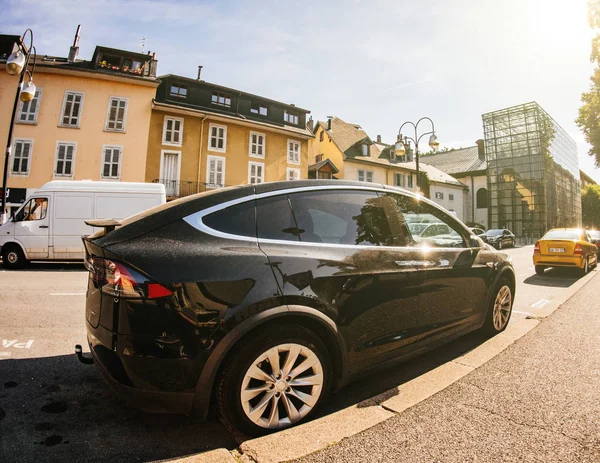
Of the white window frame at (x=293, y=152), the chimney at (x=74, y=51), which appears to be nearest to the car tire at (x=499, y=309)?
the white window frame at (x=293, y=152)

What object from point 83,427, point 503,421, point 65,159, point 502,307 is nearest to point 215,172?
point 65,159

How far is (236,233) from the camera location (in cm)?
208

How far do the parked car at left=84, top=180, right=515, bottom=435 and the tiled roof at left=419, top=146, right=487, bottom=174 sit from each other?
52.4m

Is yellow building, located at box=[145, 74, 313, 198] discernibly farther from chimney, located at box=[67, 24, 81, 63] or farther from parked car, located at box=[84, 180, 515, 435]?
parked car, located at box=[84, 180, 515, 435]

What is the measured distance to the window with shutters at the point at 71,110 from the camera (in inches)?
803

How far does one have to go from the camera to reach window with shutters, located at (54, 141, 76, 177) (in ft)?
65.9

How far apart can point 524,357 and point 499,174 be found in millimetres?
48033

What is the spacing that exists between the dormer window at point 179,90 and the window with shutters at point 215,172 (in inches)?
190

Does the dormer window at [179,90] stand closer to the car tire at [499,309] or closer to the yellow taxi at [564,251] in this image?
the yellow taxi at [564,251]

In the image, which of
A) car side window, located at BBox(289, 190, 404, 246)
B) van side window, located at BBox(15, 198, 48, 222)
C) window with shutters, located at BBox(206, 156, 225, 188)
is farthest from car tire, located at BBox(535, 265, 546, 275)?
window with shutters, located at BBox(206, 156, 225, 188)

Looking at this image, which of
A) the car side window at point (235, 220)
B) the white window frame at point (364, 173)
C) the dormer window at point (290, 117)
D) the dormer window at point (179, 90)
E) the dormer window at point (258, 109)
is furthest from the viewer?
the white window frame at point (364, 173)

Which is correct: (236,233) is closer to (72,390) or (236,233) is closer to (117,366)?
(117,366)

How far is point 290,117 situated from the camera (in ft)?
92.7

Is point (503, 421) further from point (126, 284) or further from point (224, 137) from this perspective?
point (224, 137)
